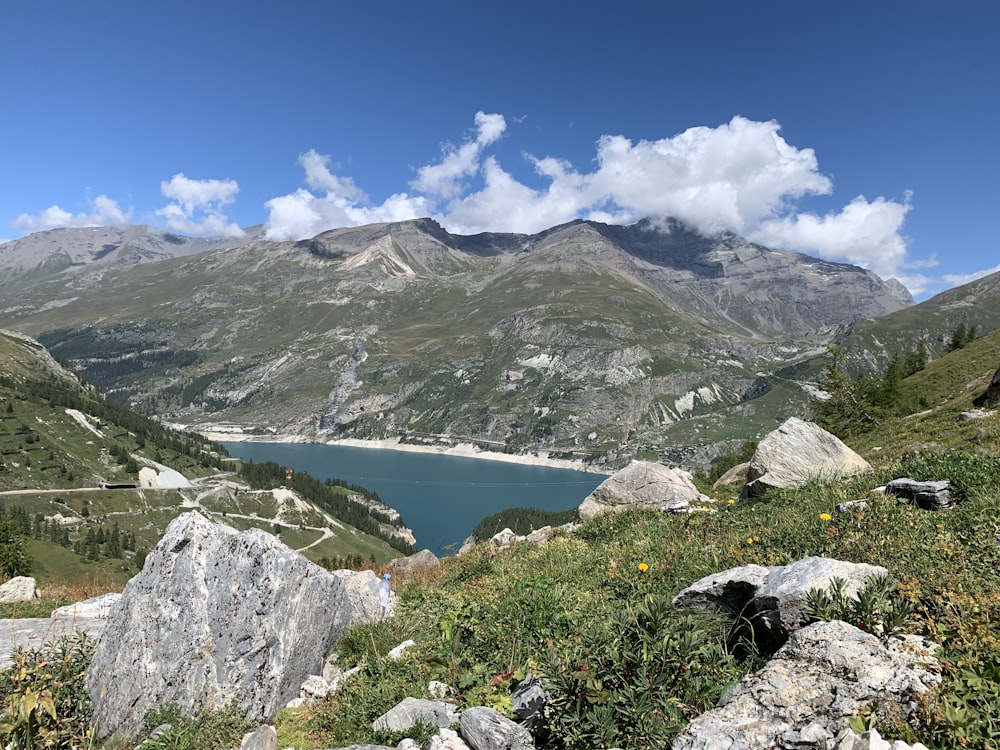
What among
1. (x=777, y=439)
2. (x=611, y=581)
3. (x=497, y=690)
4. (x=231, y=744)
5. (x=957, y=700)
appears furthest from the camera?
(x=777, y=439)

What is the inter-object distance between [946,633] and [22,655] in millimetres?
13187

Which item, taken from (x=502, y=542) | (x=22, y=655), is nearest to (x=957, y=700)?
(x=22, y=655)

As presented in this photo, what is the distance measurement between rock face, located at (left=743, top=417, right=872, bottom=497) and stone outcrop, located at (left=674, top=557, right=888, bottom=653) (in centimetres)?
1094

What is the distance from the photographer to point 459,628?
10266 millimetres

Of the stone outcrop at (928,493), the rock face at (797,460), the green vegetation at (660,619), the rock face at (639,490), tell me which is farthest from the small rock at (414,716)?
the rock face at (639,490)

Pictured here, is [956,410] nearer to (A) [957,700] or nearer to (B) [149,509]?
(A) [957,700]

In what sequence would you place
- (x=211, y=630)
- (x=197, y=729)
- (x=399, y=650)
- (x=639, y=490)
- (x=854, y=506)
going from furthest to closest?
(x=639, y=490) < (x=854, y=506) < (x=399, y=650) < (x=211, y=630) < (x=197, y=729)

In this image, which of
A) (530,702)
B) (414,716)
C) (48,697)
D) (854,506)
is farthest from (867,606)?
(48,697)

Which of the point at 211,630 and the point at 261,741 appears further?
the point at 211,630

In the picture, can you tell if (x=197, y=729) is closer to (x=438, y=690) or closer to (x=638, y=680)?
(x=438, y=690)

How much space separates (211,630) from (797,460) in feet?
61.6

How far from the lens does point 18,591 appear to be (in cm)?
1698

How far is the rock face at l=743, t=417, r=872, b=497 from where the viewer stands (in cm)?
A: 1808

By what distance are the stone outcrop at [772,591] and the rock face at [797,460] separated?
10936 millimetres
